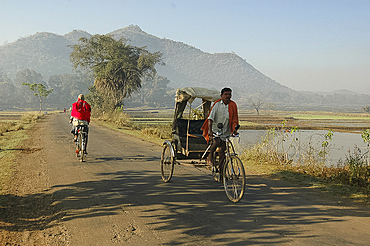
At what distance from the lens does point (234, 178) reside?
6270mm

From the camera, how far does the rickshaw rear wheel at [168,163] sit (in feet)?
26.1

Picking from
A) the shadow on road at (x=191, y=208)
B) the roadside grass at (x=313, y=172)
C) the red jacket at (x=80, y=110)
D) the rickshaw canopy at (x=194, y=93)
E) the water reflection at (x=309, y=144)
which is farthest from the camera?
the red jacket at (x=80, y=110)

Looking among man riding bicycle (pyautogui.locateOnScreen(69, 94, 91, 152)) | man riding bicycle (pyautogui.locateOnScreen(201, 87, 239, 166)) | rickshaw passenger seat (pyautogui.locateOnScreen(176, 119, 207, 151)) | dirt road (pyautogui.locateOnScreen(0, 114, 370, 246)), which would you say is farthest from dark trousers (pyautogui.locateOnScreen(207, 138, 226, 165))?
man riding bicycle (pyautogui.locateOnScreen(69, 94, 91, 152))

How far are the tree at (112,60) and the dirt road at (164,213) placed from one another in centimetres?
3418

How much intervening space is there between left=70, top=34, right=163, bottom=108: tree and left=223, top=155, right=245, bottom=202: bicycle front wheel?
36.4 m

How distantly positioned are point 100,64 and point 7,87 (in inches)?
5784

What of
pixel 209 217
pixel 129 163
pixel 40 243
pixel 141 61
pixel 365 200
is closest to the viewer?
pixel 40 243

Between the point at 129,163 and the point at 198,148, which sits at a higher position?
the point at 198,148

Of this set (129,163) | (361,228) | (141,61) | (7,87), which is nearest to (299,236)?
(361,228)

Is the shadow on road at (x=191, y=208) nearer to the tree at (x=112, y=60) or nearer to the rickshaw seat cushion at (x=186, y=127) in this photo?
the rickshaw seat cushion at (x=186, y=127)

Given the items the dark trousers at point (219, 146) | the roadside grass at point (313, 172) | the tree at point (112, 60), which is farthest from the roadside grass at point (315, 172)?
the tree at point (112, 60)

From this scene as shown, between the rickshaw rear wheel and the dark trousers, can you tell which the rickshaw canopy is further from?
the dark trousers

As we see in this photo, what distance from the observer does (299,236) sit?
14.9 feet

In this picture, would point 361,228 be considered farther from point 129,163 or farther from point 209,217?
point 129,163
